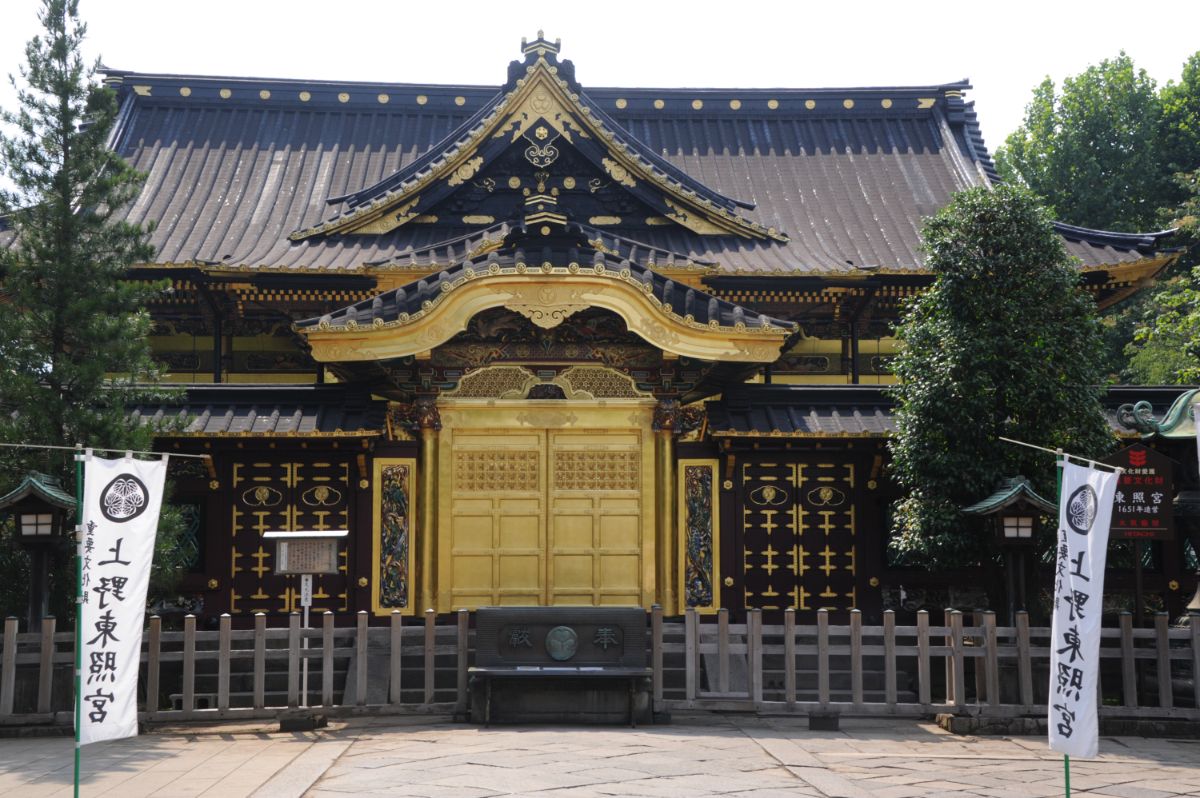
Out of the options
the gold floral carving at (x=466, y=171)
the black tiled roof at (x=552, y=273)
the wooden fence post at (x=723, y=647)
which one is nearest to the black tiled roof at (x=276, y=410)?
the black tiled roof at (x=552, y=273)

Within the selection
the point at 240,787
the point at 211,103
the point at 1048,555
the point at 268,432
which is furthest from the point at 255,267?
the point at 1048,555

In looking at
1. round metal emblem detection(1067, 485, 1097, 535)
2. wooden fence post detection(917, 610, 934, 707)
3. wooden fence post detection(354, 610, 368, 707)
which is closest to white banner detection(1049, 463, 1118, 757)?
round metal emblem detection(1067, 485, 1097, 535)

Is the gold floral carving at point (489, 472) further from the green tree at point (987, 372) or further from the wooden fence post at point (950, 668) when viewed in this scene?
the wooden fence post at point (950, 668)

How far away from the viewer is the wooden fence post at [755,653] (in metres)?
12.1

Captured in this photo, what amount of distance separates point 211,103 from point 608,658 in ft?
59.7

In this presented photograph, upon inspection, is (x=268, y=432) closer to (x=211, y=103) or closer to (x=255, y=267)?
(x=255, y=267)

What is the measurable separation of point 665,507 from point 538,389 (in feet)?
7.59

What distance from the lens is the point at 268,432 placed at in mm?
15453

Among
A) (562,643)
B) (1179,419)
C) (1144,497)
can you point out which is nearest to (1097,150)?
(1179,419)

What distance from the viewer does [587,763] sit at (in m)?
9.72

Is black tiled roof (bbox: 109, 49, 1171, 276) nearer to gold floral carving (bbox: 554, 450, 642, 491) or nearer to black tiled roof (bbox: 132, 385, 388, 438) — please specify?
black tiled roof (bbox: 132, 385, 388, 438)

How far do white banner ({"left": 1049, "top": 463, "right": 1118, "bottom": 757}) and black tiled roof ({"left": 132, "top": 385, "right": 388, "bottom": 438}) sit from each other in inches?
357

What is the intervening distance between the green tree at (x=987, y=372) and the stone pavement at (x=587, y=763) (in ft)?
10.3

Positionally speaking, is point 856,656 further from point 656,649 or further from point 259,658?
point 259,658
